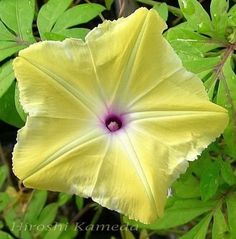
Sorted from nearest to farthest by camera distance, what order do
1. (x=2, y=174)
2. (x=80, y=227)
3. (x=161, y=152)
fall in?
(x=161, y=152) → (x=2, y=174) → (x=80, y=227)

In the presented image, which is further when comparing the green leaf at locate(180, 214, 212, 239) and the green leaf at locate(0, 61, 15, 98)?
the green leaf at locate(180, 214, 212, 239)

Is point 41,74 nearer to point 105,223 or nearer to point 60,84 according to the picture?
point 60,84

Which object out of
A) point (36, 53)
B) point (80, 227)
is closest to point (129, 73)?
point (36, 53)

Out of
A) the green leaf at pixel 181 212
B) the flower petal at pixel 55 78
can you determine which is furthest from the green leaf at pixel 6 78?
the green leaf at pixel 181 212

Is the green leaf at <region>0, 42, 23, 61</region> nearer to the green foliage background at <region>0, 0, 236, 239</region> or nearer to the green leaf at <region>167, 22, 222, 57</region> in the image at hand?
the green foliage background at <region>0, 0, 236, 239</region>

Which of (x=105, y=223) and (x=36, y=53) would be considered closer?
(x=36, y=53)

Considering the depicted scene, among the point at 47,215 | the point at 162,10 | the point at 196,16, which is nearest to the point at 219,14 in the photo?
the point at 196,16

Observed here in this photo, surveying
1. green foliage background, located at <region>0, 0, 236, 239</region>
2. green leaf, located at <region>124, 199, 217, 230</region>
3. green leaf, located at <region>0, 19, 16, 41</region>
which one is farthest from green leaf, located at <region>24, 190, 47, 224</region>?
green leaf, located at <region>0, 19, 16, 41</region>
